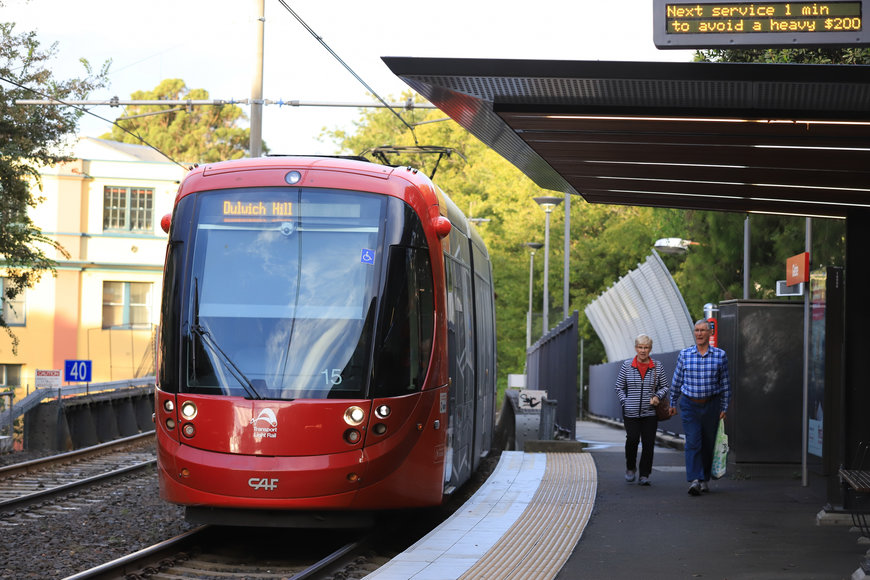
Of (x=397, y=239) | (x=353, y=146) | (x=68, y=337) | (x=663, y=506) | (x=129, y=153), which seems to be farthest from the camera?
(x=353, y=146)

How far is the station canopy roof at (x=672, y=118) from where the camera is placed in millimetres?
7484

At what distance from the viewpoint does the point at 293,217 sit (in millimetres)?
10352

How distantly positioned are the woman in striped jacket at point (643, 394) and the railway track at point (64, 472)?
6559mm

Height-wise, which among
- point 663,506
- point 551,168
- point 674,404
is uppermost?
point 551,168

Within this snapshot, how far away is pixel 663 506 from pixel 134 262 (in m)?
38.3

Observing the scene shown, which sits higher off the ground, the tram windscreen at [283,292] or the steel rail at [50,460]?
the tram windscreen at [283,292]

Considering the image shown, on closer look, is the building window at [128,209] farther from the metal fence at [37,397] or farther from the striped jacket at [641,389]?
the striped jacket at [641,389]

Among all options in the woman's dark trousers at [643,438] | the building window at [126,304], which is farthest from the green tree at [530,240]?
the woman's dark trousers at [643,438]

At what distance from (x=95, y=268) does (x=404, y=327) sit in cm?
3891

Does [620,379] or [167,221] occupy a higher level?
[167,221]

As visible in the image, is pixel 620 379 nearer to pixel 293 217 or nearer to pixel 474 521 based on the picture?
pixel 474 521

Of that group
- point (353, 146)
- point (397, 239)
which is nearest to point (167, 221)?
point (397, 239)

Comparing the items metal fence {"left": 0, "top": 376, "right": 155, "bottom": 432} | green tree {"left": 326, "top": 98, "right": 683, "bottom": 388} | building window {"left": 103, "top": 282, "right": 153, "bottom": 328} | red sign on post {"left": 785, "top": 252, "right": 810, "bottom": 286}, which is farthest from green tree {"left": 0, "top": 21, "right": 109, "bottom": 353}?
building window {"left": 103, "top": 282, "right": 153, "bottom": 328}

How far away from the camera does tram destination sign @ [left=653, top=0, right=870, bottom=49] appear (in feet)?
26.3
